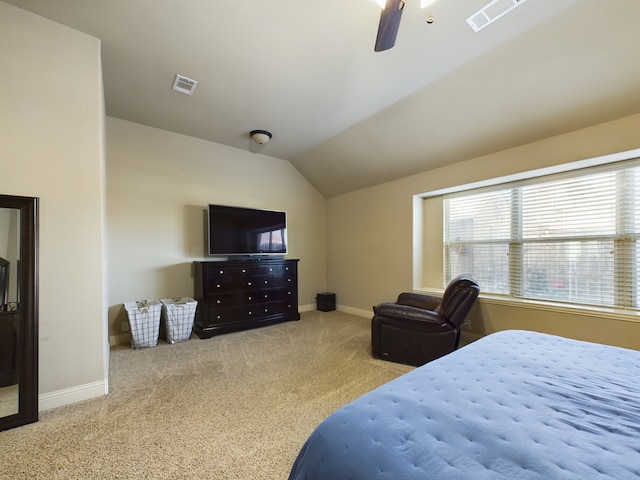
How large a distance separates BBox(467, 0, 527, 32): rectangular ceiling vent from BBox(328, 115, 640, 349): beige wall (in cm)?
152

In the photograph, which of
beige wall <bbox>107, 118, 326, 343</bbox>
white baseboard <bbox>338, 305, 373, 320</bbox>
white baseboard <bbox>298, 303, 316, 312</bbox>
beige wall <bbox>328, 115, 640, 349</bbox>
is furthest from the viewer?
white baseboard <bbox>298, 303, 316, 312</bbox>

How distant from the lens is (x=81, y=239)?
2086mm

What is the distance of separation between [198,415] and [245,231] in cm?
261

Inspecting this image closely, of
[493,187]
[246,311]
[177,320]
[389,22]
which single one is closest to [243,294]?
[246,311]

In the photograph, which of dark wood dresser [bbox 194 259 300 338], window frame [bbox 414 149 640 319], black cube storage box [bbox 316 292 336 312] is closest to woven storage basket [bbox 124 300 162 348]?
dark wood dresser [bbox 194 259 300 338]

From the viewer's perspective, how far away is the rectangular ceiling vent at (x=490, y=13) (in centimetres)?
177

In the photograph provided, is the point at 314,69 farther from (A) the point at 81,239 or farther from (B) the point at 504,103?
(A) the point at 81,239

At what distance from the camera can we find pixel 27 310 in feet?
6.05

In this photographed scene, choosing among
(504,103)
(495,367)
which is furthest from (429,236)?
(495,367)

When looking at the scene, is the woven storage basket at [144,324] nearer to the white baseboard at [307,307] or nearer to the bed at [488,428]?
the white baseboard at [307,307]

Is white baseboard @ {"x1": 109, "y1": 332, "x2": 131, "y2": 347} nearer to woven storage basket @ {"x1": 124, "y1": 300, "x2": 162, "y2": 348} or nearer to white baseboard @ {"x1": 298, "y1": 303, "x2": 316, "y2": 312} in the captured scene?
woven storage basket @ {"x1": 124, "y1": 300, "x2": 162, "y2": 348}

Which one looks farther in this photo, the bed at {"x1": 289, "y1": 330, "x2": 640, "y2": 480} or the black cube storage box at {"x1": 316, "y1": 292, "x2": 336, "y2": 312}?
the black cube storage box at {"x1": 316, "y1": 292, "x2": 336, "y2": 312}

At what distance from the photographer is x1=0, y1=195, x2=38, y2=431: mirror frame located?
1807 mm

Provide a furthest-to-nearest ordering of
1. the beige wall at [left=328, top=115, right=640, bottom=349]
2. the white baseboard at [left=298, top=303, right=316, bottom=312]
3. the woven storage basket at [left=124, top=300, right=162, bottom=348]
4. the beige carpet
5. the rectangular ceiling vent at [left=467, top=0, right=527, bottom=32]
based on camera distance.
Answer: the white baseboard at [left=298, top=303, right=316, bottom=312]
the woven storage basket at [left=124, top=300, right=162, bottom=348]
the beige wall at [left=328, top=115, right=640, bottom=349]
the rectangular ceiling vent at [left=467, top=0, right=527, bottom=32]
the beige carpet
